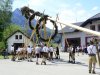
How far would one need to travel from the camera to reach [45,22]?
124ft

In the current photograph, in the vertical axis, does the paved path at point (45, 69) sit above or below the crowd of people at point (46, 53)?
below

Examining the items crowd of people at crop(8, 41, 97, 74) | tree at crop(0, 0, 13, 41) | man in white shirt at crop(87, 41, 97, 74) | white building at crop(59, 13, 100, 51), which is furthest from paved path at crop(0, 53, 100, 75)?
tree at crop(0, 0, 13, 41)

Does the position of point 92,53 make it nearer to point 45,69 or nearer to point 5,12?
point 45,69

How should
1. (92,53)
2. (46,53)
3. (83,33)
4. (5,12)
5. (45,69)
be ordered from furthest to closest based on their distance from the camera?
1. (5,12)
2. (83,33)
3. (46,53)
4. (45,69)
5. (92,53)

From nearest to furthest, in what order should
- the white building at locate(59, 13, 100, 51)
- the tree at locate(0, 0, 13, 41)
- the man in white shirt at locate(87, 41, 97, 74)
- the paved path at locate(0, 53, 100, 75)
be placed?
the man in white shirt at locate(87, 41, 97, 74), the paved path at locate(0, 53, 100, 75), the white building at locate(59, 13, 100, 51), the tree at locate(0, 0, 13, 41)

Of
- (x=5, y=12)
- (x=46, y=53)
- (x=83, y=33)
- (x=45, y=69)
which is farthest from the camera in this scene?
(x=5, y=12)

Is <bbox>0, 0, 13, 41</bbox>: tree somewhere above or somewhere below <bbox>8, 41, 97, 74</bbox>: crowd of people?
above

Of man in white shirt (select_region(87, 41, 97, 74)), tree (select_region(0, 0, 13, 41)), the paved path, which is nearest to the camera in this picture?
man in white shirt (select_region(87, 41, 97, 74))

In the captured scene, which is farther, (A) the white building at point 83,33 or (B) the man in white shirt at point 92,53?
(A) the white building at point 83,33

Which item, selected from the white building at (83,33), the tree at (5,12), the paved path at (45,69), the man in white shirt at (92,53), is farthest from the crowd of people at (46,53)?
the tree at (5,12)

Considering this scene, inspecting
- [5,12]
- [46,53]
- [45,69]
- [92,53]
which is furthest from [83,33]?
[92,53]

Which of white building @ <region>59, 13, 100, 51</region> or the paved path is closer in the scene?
the paved path

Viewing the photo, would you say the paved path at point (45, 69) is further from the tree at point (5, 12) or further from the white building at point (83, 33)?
the tree at point (5, 12)

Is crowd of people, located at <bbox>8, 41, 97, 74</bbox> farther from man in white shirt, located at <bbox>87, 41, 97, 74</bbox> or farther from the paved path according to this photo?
the paved path
